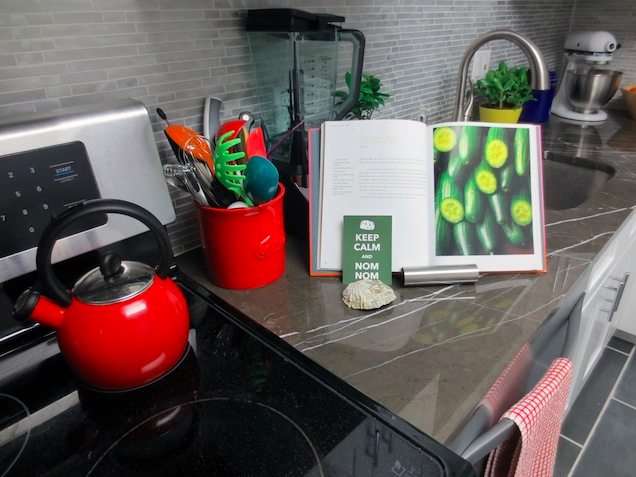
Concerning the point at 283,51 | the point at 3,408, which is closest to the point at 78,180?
the point at 3,408

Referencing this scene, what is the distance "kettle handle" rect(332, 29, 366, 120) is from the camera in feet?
3.03

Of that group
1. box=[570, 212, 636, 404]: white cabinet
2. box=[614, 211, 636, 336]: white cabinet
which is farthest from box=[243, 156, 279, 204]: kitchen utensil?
box=[614, 211, 636, 336]: white cabinet

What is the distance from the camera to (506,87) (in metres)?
1.42

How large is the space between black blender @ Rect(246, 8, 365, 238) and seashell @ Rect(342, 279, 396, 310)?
189 millimetres

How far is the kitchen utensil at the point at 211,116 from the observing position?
2.58ft

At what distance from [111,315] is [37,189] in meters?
0.22

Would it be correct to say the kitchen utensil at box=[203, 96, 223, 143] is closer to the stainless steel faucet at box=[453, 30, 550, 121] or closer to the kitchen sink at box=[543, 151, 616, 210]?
the stainless steel faucet at box=[453, 30, 550, 121]

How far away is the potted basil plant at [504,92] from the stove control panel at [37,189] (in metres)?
1.27

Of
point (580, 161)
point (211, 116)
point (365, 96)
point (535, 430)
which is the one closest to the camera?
point (535, 430)

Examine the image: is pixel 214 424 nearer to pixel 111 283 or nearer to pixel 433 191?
pixel 111 283

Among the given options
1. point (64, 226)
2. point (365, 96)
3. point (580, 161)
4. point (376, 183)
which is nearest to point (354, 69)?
point (365, 96)

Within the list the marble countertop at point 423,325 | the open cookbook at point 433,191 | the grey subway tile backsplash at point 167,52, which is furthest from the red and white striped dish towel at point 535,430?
the grey subway tile backsplash at point 167,52

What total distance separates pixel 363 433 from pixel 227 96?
65 cm

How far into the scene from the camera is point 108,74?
26.7 inches
